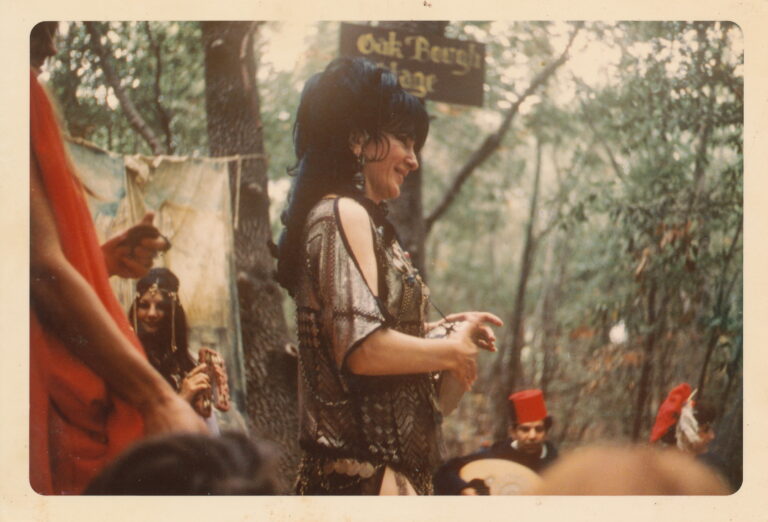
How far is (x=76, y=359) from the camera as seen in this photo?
13.6 ft

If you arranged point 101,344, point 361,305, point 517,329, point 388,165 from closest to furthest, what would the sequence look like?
point 361,305 < point 101,344 < point 388,165 < point 517,329

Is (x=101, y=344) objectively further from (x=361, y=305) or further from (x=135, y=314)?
(x=361, y=305)

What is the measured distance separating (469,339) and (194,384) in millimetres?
1192

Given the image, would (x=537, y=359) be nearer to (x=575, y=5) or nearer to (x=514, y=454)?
(x=514, y=454)

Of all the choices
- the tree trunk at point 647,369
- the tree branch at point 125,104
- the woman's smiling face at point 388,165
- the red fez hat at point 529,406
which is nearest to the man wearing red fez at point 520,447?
the red fez hat at point 529,406

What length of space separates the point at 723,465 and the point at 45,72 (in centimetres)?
340

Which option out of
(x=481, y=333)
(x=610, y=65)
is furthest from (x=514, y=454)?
(x=610, y=65)

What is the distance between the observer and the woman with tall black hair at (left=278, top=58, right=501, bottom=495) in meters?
4.04

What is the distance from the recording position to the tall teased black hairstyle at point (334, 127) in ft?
13.7

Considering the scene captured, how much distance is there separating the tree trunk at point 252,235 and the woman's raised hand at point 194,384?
0.18 meters

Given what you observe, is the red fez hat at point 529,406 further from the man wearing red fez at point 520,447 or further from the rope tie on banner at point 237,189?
the rope tie on banner at point 237,189

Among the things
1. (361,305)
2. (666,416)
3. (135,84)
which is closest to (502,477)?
(666,416)

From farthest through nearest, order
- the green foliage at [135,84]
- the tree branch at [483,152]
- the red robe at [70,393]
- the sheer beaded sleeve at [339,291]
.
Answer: the tree branch at [483,152], the green foliage at [135,84], the red robe at [70,393], the sheer beaded sleeve at [339,291]

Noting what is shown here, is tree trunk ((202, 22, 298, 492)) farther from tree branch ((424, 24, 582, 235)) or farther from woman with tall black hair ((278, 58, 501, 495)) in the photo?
tree branch ((424, 24, 582, 235))
